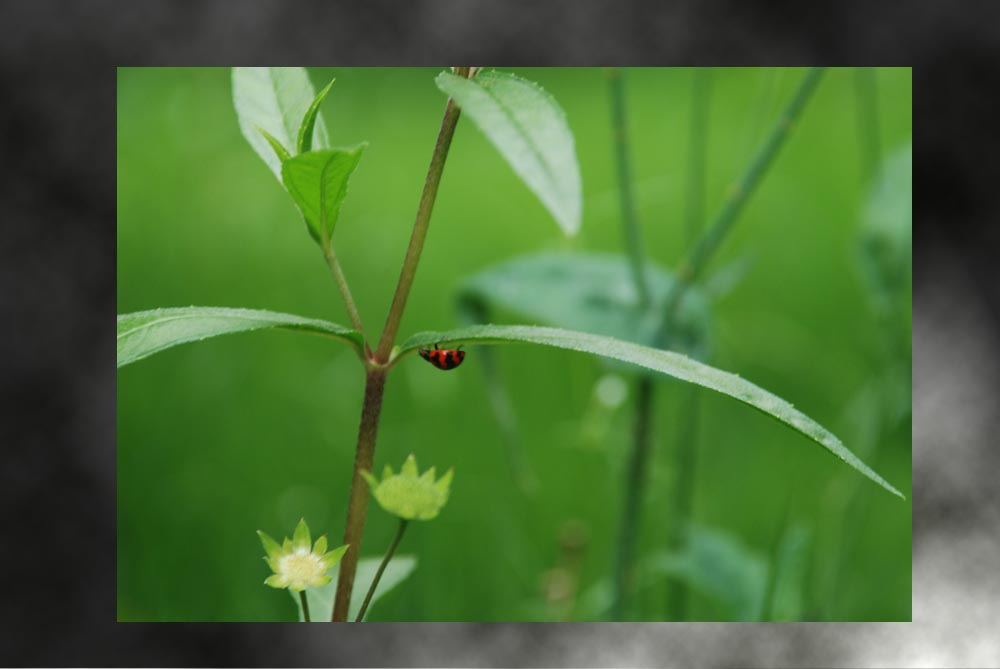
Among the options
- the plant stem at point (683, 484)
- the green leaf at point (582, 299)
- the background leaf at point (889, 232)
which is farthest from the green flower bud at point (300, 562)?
the background leaf at point (889, 232)

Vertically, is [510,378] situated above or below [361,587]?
above

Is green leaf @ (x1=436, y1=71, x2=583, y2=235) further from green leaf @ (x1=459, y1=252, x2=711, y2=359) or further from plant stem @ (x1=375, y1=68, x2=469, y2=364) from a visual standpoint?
green leaf @ (x1=459, y1=252, x2=711, y2=359)

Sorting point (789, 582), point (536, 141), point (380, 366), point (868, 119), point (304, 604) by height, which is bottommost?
point (789, 582)

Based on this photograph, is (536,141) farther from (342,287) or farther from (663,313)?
(663,313)

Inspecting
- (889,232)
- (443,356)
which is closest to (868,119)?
(889,232)

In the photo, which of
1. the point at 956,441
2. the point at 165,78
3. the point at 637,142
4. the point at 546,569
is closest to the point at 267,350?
the point at 165,78

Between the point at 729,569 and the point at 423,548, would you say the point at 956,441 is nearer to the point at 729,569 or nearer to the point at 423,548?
the point at 729,569
